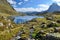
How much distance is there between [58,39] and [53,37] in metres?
2.60

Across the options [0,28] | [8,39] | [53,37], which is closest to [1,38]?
[8,39]

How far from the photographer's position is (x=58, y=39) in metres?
40.4

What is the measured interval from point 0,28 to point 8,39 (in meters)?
38.6

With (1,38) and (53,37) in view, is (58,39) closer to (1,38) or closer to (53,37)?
(53,37)

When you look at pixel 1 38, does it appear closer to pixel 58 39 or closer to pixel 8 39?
pixel 8 39

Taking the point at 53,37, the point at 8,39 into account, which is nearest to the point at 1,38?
the point at 8,39

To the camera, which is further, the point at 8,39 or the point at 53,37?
the point at 8,39

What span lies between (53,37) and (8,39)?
54.2m

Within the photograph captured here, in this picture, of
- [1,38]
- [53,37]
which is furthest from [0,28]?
[53,37]

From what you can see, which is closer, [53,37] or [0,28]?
[53,37]

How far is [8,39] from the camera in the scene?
94812mm

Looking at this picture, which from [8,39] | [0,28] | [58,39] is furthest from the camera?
[0,28]

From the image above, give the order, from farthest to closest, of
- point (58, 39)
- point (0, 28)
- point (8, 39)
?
point (0, 28) < point (8, 39) < point (58, 39)

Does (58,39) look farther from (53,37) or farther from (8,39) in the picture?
(8,39)
